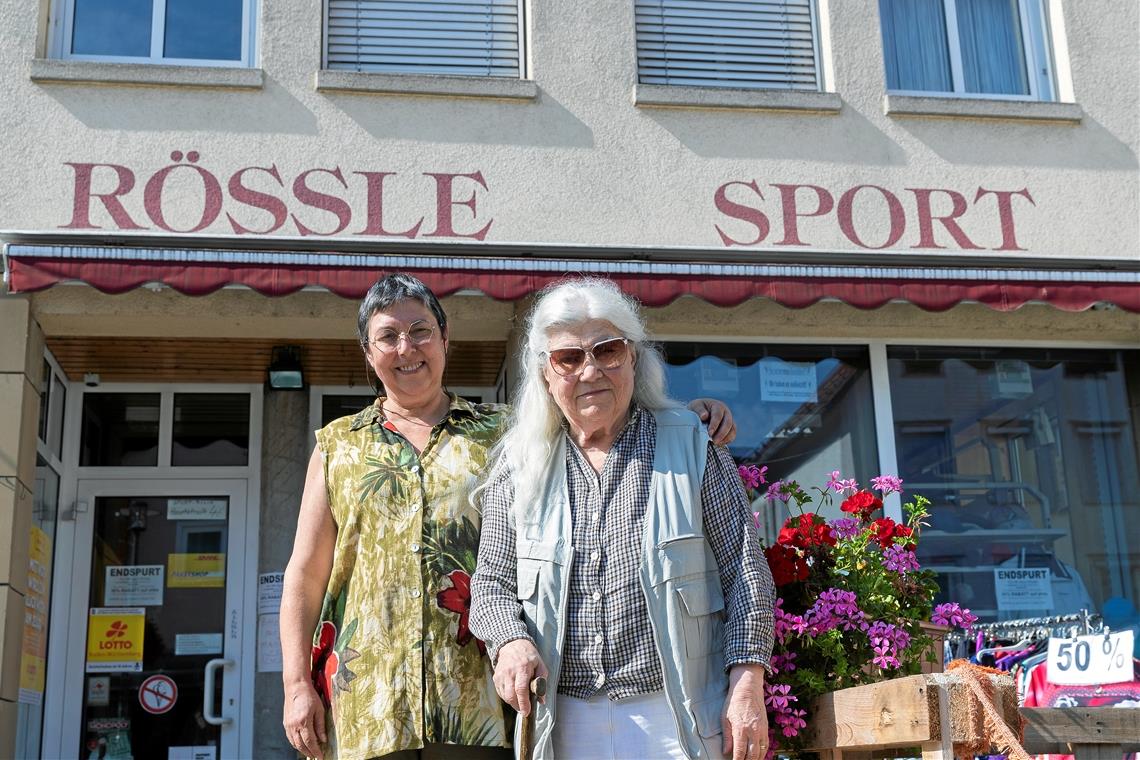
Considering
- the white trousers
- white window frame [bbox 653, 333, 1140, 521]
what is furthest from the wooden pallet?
white window frame [bbox 653, 333, 1140, 521]

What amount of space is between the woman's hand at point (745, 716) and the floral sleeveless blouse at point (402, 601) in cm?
59

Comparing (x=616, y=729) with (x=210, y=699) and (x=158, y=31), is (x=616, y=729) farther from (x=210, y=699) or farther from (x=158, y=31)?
(x=158, y=31)

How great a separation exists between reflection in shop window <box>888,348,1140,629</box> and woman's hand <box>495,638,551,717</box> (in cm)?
452

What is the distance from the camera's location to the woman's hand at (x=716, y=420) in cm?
308

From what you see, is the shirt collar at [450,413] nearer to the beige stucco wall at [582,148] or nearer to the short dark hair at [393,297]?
the short dark hair at [393,297]

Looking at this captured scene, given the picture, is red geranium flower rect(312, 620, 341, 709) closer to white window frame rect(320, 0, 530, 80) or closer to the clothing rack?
white window frame rect(320, 0, 530, 80)

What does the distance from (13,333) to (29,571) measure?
1.24 m

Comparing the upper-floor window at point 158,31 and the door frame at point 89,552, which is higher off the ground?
the upper-floor window at point 158,31

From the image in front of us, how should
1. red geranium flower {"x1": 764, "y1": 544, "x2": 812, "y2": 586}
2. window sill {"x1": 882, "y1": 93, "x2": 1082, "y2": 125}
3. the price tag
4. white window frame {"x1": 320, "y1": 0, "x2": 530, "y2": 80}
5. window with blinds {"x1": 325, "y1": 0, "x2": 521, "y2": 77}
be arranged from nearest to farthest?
red geranium flower {"x1": 764, "y1": 544, "x2": 812, "y2": 586} → the price tag → white window frame {"x1": 320, "y1": 0, "x2": 530, "y2": 80} → window with blinds {"x1": 325, "y1": 0, "x2": 521, "y2": 77} → window sill {"x1": 882, "y1": 93, "x2": 1082, "y2": 125}

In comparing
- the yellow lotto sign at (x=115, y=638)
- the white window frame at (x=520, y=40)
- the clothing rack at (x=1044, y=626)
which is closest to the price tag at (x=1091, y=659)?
the clothing rack at (x=1044, y=626)

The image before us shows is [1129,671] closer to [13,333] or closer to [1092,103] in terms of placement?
[1092,103]

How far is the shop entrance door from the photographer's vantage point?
714 cm

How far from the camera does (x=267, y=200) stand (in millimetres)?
6512

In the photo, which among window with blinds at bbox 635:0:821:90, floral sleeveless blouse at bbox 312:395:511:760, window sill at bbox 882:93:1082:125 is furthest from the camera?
window with blinds at bbox 635:0:821:90
